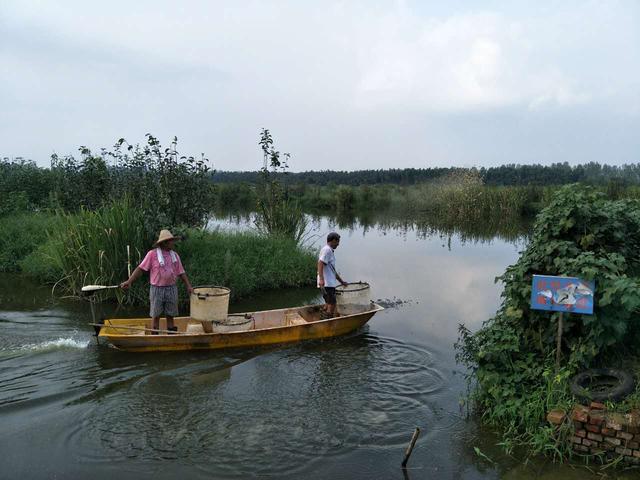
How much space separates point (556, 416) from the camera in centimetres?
469

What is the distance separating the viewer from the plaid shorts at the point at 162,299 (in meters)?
7.45

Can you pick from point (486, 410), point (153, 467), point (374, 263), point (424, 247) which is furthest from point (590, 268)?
point (424, 247)

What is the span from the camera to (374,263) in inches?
651

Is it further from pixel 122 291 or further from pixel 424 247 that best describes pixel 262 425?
pixel 424 247

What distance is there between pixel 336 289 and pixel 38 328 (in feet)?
17.0

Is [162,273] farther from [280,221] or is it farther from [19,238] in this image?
[19,238]

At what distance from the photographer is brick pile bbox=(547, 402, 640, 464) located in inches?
171

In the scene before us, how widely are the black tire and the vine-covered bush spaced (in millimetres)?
129

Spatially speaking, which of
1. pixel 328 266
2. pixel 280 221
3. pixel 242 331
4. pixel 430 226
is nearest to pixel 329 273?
pixel 328 266

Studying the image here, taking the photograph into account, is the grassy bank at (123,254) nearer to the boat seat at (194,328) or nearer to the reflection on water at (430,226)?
the boat seat at (194,328)

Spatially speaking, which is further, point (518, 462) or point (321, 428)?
point (321, 428)

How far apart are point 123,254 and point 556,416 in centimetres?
822

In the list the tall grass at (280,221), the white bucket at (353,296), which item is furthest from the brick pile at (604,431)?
the tall grass at (280,221)

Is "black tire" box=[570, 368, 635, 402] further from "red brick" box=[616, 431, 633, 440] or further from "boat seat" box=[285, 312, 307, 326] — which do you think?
"boat seat" box=[285, 312, 307, 326]
